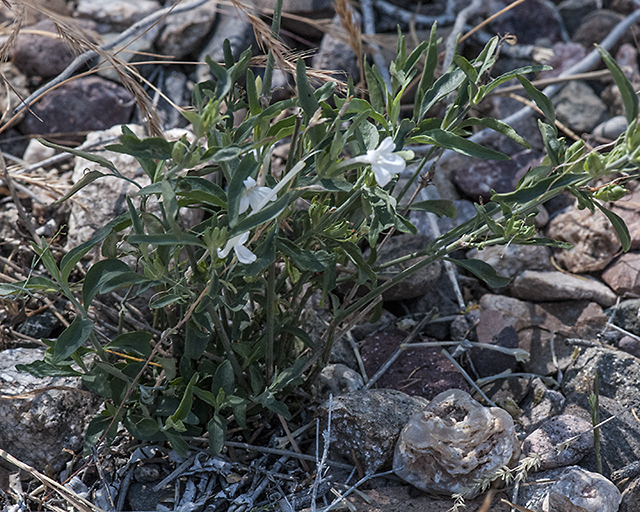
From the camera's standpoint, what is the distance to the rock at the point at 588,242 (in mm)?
2467

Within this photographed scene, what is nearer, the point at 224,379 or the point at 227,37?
the point at 224,379

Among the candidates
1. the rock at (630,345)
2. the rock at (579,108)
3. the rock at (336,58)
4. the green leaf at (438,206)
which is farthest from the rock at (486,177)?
the green leaf at (438,206)

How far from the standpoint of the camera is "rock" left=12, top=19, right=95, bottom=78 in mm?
2852

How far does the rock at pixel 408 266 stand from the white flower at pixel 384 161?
3.44ft

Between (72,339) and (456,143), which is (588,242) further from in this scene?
(72,339)

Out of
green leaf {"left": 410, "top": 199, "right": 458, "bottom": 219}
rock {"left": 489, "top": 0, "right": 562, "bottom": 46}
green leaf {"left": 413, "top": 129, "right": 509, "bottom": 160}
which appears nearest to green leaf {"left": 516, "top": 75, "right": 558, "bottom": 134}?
green leaf {"left": 413, "top": 129, "right": 509, "bottom": 160}

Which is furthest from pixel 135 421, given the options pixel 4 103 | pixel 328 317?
pixel 4 103

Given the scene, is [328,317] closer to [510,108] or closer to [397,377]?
[397,377]

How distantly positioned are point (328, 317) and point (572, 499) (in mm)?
1044

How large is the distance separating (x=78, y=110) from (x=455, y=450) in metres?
2.31

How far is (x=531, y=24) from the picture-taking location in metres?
3.40

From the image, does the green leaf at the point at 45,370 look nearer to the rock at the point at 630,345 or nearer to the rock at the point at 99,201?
the rock at the point at 99,201

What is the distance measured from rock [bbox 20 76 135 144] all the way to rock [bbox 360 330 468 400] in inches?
66.4

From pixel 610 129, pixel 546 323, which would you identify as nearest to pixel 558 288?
pixel 546 323
